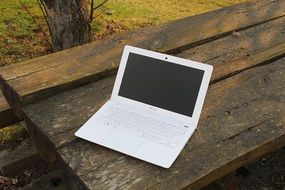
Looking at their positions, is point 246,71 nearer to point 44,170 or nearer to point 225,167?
point 225,167

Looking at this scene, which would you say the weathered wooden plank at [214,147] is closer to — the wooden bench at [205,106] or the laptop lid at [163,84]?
the wooden bench at [205,106]

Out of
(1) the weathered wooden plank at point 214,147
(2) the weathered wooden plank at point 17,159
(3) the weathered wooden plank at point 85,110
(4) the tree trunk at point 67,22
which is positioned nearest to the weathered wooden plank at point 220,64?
(3) the weathered wooden plank at point 85,110

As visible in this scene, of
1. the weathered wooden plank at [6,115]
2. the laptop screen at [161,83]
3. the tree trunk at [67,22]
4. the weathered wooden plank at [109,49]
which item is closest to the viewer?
the laptop screen at [161,83]

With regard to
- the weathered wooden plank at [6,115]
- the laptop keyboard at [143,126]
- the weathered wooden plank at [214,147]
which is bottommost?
the weathered wooden plank at [6,115]

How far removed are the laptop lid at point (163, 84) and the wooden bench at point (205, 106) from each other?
0.37 ft

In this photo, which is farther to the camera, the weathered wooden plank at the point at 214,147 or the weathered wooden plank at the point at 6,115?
the weathered wooden plank at the point at 6,115

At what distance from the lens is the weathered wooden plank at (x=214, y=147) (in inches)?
65.9

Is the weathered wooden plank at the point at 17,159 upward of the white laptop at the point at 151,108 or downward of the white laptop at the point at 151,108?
downward

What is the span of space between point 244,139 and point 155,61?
582 mm

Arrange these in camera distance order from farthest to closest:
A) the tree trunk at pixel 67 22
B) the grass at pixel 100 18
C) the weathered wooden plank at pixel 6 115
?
the grass at pixel 100 18
the tree trunk at pixel 67 22
the weathered wooden plank at pixel 6 115

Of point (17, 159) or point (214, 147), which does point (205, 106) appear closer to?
point (214, 147)

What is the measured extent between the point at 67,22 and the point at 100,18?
123cm

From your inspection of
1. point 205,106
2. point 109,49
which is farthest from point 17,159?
point 205,106

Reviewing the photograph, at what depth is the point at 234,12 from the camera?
323 cm
